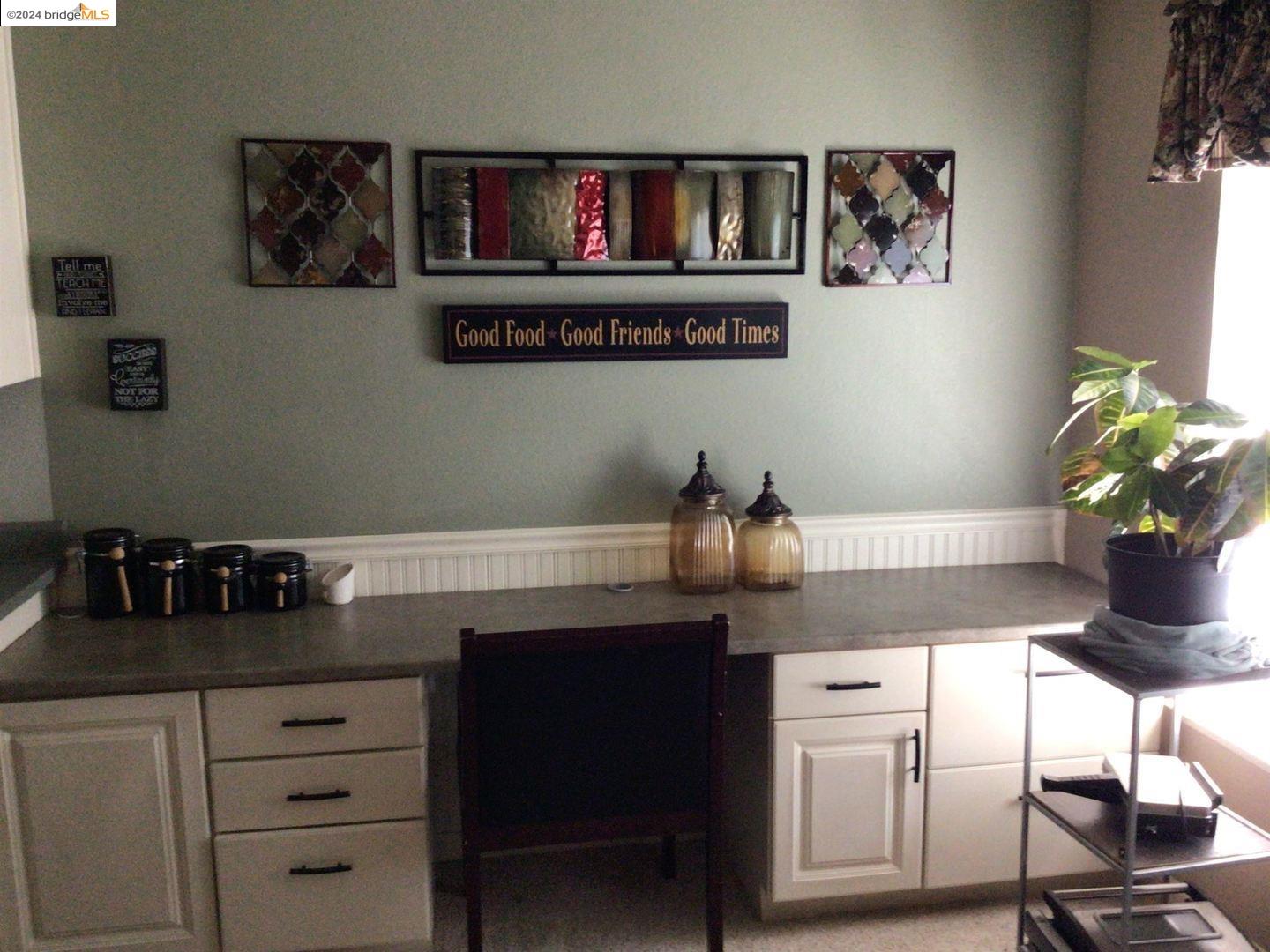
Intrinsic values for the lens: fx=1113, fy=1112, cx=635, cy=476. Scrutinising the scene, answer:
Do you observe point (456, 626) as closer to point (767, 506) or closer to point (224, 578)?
point (224, 578)

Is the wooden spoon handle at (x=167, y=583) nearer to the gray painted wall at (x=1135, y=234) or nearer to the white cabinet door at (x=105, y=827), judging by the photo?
the white cabinet door at (x=105, y=827)

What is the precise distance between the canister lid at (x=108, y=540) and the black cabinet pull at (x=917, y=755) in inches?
74.6

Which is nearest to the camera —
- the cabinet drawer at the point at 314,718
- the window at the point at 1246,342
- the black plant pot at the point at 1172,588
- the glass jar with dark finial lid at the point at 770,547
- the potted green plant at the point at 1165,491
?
the potted green plant at the point at 1165,491

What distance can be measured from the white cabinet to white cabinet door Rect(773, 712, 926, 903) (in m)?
1.91

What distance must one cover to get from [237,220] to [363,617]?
1.01 metres

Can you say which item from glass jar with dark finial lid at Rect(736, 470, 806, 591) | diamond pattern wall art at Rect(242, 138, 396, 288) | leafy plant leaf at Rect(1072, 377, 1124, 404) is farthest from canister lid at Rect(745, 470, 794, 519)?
diamond pattern wall art at Rect(242, 138, 396, 288)

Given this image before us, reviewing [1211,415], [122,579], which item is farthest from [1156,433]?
[122,579]

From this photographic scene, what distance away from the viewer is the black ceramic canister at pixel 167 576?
8.63ft

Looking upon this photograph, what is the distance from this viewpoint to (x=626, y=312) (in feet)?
9.34

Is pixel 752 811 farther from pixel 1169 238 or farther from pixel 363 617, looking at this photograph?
pixel 1169 238

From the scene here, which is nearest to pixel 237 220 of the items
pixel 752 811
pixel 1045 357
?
pixel 752 811

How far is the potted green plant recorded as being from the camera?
2.00 metres

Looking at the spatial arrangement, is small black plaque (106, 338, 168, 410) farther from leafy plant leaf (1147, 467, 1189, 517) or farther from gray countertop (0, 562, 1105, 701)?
leafy plant leaf (1147, 467, 1189, 517)

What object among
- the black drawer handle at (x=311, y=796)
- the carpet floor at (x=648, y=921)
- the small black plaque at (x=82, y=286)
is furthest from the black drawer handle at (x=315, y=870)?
the small black plaque at (x=82, y=286)
